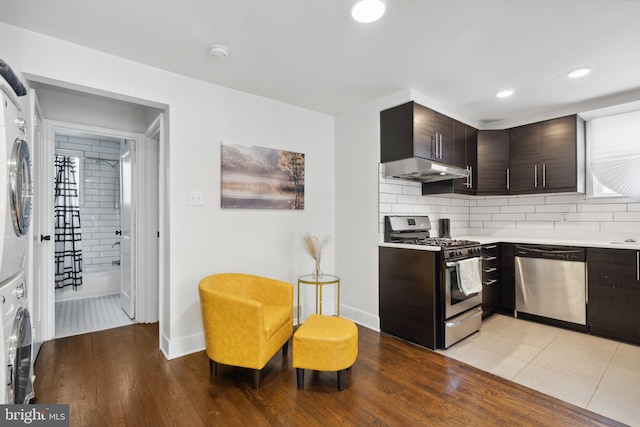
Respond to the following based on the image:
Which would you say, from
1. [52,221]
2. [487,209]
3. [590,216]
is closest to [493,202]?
[487,209]

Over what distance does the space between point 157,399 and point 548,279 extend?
151 inches

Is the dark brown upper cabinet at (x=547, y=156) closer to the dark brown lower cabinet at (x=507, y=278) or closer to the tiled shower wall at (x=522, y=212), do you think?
the tiled shower wall at (x=522, y=212)

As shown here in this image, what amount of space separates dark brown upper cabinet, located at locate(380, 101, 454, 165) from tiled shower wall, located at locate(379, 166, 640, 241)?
35cm

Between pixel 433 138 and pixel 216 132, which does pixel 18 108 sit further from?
pixel 433 138

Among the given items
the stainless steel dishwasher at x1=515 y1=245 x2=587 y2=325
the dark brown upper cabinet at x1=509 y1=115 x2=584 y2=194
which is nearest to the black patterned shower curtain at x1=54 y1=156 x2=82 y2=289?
the stainless steel dishwasher at x1=515 y1=245 x2=587 y2=325

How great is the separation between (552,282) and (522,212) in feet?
3.47

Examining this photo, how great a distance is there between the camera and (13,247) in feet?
4.98

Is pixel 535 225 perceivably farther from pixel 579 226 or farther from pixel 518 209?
pixel 579 226

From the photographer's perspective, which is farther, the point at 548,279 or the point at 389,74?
the point at 548,279

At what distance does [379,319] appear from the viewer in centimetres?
324

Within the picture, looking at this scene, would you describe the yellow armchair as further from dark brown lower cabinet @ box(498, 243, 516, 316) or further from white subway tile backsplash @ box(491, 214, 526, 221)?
white subway tile backsplash @ box(491, 214, 526, 221)

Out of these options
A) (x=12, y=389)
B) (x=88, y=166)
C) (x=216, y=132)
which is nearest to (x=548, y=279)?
(x=216, y=132)

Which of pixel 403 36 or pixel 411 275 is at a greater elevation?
pixel 403 36

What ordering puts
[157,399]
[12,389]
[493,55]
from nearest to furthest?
[12,389] < [157,399] < [493,55]
